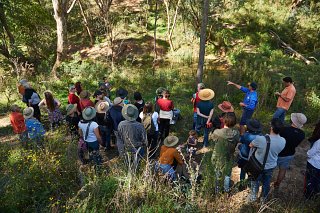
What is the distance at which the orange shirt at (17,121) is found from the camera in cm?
606

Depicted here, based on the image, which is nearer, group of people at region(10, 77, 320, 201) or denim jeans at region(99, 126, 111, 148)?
group of people at region(10, 77, 320, 201)

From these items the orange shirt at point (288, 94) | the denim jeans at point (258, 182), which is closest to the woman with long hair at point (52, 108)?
the denim jeans at point (258, 182)

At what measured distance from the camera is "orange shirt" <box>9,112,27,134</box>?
19.9ft

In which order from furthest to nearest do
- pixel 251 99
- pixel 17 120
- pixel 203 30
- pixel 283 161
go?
pixel 203 30 → pixel 251 99 → pixel 17 120 → pixel 283 161

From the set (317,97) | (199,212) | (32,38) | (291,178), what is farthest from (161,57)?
(199,212)

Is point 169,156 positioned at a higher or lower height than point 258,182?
higher

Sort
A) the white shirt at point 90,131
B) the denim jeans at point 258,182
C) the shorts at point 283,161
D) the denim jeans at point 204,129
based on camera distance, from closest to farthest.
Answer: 1. the denim jeans at point 258,182
2. the shorts at point 283,161
3. the white shirt at point 90,131
4. the denim jeans at point 204,129

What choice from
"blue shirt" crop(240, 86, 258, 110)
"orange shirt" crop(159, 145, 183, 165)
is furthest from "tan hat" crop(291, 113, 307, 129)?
"orange shirt" crop(159, 145, 183, 165)

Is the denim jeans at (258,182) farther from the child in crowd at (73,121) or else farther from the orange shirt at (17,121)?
the orange shirt at (17,121)

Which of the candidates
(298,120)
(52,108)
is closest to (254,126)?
(298,120)

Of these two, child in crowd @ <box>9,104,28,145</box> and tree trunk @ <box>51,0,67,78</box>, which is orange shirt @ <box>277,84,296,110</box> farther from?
tree trunk @ <box>51,0,67,78</box>

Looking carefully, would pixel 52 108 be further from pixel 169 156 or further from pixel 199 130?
pixel 199 130

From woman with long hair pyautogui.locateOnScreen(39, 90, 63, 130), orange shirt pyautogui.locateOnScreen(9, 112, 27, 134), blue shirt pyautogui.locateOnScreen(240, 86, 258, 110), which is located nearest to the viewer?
orange shirt pyautogui.locateOnScreen(9, 112, 27, 134)

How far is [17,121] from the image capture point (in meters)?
6.08
